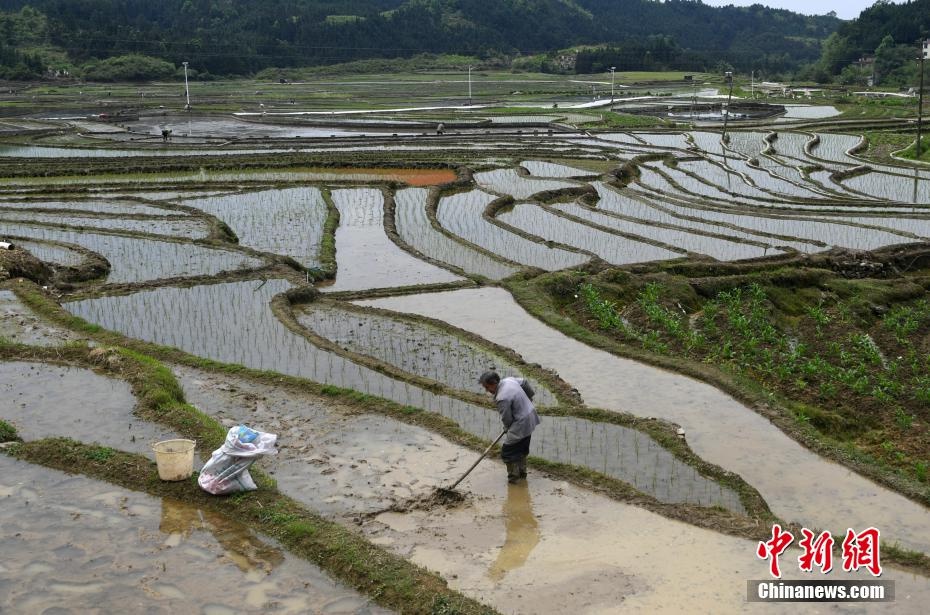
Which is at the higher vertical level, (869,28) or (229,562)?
(869,28)

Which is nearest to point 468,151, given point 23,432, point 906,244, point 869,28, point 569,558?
point 906,244

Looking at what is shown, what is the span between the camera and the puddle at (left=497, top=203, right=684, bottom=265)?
1484cm

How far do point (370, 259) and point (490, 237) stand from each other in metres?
Result: 2.50

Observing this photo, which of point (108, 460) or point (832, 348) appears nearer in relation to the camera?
point (108, 460)

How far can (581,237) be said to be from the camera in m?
16.3

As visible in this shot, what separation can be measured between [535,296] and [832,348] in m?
3.83

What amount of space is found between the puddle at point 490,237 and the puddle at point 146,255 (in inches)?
161

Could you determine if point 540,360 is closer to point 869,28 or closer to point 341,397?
point 341,397

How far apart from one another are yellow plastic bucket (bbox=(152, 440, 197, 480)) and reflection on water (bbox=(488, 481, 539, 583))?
7.88 ft

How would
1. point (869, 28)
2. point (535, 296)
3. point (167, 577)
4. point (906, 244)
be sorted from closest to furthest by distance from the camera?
point (167, 577) < point (535, 296) < point (906, 244) < point (869, 28)

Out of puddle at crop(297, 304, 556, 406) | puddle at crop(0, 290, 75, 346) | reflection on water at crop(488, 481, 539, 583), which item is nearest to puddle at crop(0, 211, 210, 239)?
puddle at crop(0, 290, 75, 346)

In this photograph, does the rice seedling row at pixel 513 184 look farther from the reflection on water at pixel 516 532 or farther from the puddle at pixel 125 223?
the reflection on water at pixel 516 532

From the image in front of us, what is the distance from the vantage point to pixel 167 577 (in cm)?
566

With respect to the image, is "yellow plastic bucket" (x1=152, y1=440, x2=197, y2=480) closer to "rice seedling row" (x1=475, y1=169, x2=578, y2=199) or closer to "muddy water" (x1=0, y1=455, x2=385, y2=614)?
"muddy water" (x1=0, y1=455, x2=385, y2=614)
